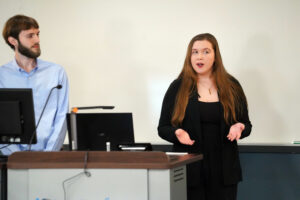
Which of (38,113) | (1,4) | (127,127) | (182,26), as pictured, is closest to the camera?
(127,127)

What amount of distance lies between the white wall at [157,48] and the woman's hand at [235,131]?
93cm

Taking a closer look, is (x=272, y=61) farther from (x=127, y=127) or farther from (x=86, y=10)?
(x=86, y=10)

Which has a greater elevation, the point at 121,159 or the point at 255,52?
the point at 255,52

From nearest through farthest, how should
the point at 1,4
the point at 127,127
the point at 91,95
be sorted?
the point at 127,127
the point at 91,95
the point at 1,4

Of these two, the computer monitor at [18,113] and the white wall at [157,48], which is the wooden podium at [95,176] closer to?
the computer monitor at [18,113]

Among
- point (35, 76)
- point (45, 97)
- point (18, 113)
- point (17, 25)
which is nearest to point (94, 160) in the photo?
point (18, 113)

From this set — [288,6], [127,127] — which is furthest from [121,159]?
[288,6]

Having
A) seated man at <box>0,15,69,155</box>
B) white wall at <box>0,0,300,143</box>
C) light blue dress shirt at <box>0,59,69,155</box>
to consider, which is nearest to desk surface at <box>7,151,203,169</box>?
light blue dress shirt at <box>0,59,69,155</box>

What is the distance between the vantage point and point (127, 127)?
2881 millimetres

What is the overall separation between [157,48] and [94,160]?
1.97 metres

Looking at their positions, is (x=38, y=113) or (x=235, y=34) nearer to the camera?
(x=38, y=113)

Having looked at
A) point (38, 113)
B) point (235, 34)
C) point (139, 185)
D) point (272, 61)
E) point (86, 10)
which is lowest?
point (139, 185)

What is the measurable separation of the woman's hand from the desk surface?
577 millimetres

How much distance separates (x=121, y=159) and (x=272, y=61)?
2014mm
